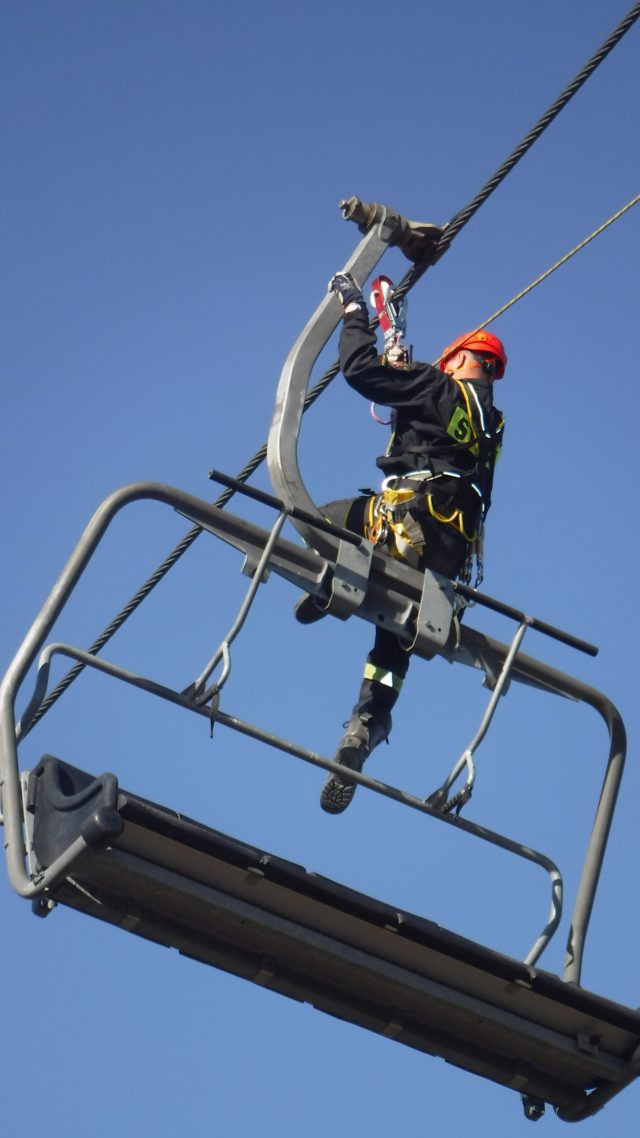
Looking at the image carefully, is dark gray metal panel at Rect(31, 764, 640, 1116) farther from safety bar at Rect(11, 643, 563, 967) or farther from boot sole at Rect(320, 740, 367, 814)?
boot sole at Rect(320, 740, 367, 814)

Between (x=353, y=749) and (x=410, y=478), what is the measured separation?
1.25 metres

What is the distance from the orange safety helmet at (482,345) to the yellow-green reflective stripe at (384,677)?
1646 mm

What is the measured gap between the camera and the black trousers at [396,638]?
9.09 meters

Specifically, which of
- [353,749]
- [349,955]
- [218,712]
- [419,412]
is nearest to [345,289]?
[419,412]

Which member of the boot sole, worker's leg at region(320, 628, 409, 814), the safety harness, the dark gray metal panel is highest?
the safety harness

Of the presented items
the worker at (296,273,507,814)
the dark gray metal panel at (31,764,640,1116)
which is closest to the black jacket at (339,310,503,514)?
the worker at (296,273,507,814)

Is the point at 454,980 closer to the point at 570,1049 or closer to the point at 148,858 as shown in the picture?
the point at 570,1049

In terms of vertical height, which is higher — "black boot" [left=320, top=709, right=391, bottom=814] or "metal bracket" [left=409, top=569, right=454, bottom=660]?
"metal bracket" [left=409, top=569, right=454, bottom=660]

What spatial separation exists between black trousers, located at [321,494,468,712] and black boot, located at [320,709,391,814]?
0.07 meters

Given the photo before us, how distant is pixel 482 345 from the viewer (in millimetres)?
9852

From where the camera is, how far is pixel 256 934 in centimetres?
732

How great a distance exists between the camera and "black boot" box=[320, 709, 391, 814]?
8.77m

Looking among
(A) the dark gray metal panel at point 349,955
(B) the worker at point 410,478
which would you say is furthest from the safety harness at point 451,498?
(A) the dark gray metal panel at point 349,955

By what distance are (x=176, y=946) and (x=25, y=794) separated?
75cm
